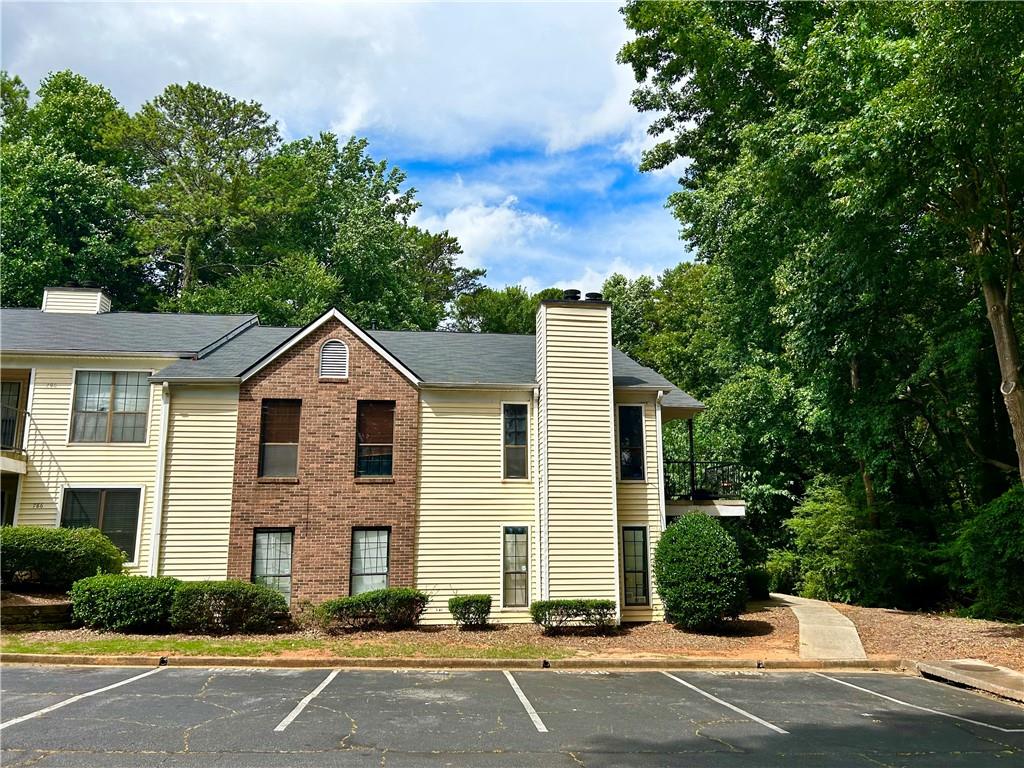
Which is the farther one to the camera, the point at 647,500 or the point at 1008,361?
the point at 647,500

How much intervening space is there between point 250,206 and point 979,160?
108 feet

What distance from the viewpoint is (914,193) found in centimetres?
1547

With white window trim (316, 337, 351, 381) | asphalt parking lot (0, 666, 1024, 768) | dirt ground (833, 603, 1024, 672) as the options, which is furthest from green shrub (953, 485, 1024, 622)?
white window trim (316, 337, 351, 381)

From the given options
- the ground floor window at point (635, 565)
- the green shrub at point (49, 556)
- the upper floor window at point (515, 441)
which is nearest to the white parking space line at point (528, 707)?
the ground floor window at point (635, 565)

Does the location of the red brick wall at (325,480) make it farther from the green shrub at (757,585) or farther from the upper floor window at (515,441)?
the green shrub at (757,585)

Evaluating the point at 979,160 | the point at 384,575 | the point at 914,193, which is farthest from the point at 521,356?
the point at 979,160

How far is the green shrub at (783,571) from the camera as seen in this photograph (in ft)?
84.9

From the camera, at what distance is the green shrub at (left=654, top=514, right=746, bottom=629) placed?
1630 cm

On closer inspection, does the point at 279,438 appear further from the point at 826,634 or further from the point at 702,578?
the point at 826,634

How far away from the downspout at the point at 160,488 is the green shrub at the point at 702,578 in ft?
38.7

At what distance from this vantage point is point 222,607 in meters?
Result: 14.8

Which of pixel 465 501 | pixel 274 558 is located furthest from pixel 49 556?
pixel 465 501

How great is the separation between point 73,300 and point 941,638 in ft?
83.5

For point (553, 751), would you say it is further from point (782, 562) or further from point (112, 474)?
point (782, 562)
